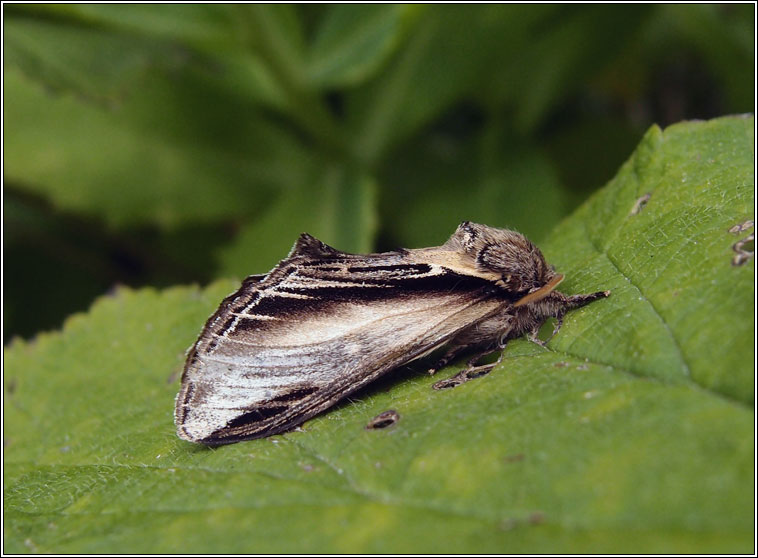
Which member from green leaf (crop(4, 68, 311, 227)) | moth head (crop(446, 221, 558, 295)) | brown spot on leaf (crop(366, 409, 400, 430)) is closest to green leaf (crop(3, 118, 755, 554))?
brown spot on leaf (crop(366, 409, 400, 430))

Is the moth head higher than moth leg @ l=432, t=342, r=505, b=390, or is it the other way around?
the moth head

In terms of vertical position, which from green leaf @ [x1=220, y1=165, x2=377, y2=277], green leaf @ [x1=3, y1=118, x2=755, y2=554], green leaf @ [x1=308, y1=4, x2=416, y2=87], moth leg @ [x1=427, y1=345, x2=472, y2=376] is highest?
green leaf @ [x1=308, y1=4, x2=416, y2=87]

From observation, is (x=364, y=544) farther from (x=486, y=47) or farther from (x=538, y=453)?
(x=486, y=47)

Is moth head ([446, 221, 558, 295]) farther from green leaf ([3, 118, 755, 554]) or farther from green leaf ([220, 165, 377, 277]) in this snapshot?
green leaf ([220, 165, 377, 277])

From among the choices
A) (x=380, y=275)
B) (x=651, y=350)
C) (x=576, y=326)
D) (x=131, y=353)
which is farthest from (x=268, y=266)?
(x=651, y=350)

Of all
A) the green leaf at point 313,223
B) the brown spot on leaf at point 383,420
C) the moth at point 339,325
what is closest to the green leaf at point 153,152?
the green leaf at point 313,223

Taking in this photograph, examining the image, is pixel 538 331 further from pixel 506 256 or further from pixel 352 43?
pixel 352 43
